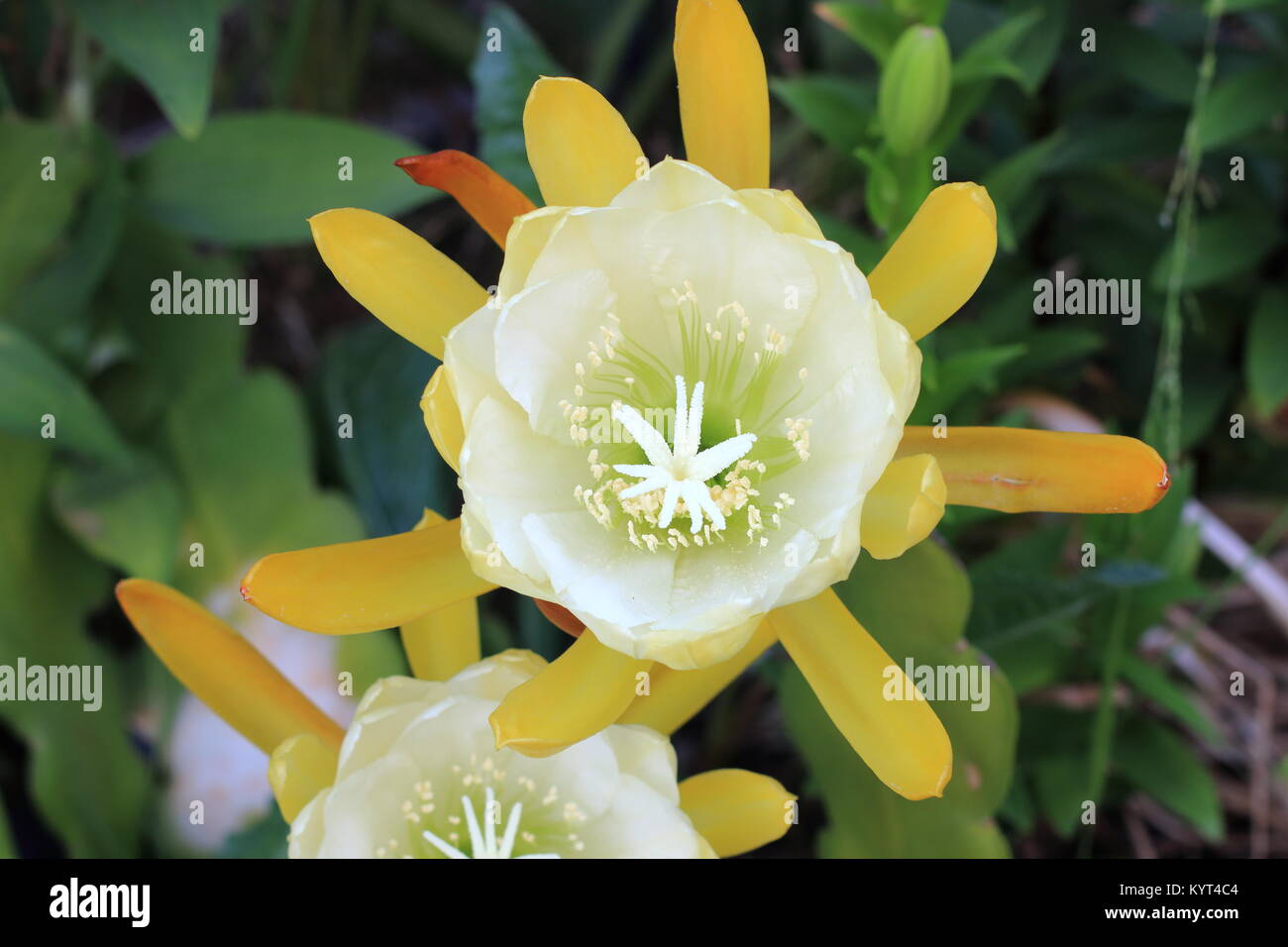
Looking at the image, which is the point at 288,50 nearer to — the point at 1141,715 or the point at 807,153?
the point at 807,153

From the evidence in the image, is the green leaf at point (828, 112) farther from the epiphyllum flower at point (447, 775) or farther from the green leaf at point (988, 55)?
the epiphyllum flower at point (447, 775)

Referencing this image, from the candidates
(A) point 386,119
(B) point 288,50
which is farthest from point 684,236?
(A) point 386,119

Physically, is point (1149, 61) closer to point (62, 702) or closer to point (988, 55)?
point (988, 55)

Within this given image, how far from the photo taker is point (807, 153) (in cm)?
137

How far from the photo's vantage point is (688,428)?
0.72 meters

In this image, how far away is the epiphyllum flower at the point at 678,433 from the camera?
61 centimetres

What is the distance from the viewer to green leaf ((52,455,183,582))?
111 centimetres

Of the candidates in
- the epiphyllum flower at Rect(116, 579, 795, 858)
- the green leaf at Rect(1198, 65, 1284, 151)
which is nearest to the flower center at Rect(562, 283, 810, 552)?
the epiphyllum flower at Rect(116, 579, 795, 858)

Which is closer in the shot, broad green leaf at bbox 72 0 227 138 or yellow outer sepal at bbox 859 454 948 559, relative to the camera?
yellow outer sepal at bbox 859 454 948 559

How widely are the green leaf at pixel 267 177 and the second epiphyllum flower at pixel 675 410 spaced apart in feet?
1.70

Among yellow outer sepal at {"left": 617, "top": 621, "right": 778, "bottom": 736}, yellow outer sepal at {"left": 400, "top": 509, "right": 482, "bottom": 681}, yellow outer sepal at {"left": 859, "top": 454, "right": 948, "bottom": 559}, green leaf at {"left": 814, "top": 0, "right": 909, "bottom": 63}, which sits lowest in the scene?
yellow outer sepal at {"left": 617, "top": 621, "right": 778, "bottom": 736}

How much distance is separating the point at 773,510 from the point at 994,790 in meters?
0.30

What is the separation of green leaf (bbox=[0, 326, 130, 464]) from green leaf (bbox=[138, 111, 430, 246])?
203 millimetres

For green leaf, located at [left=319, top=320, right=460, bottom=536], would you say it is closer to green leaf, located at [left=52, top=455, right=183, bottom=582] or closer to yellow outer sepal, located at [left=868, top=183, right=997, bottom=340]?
green leaf, located at [left=52, top=455, right=183, bottom=582]
